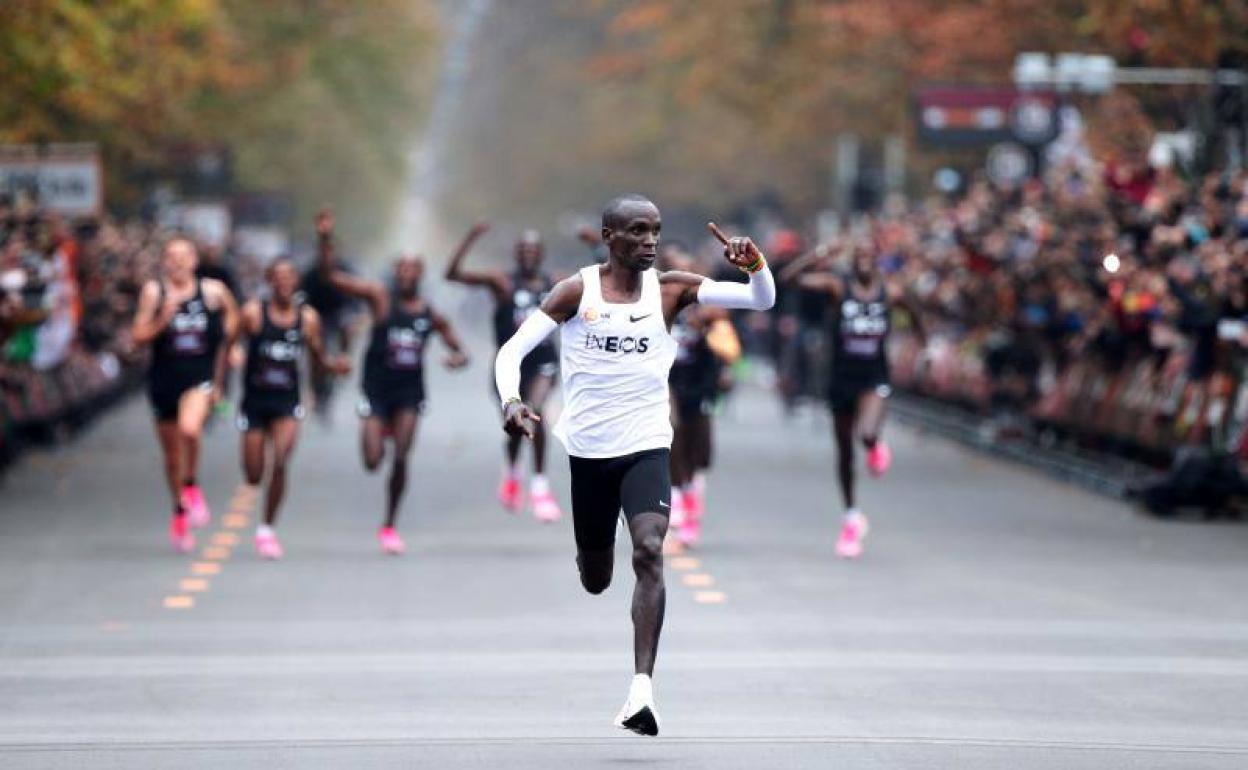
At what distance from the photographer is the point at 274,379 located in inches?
723

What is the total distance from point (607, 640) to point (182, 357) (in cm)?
579

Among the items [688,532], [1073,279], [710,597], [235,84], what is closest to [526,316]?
[688,532]

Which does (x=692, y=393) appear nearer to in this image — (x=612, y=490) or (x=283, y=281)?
(x=283, y=281)

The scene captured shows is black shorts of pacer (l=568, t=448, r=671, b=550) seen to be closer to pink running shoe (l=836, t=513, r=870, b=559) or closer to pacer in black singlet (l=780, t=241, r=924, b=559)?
pink running shoe (l=836, t=513, r=870, b=559)

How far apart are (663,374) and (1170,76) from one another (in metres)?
22.9

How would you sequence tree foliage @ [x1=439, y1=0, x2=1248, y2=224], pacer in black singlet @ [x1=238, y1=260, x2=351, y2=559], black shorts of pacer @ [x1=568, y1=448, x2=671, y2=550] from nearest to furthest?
black shorts of pacer @ [x1=568, y1=448, x2=671, y2=550]
pacer in black singlet @ [x1=238, y1=260, x2=351, y2=559]
tree foliage @ [x1=439, y1=0, x2=1248, y2=224]

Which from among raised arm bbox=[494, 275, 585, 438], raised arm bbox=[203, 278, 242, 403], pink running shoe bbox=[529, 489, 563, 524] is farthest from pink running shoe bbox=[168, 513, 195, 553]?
raised arm bbox=[494, 275, 585, 438]

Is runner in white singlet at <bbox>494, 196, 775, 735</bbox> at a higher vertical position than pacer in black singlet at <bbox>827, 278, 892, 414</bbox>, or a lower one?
higher

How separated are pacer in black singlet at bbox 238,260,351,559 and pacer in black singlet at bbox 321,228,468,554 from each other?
0.50 meters

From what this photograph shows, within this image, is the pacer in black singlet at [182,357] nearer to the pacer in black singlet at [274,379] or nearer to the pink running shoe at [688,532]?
the pacer in black singlet at [274,379]

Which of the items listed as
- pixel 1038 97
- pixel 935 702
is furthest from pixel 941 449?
pixel 935 702

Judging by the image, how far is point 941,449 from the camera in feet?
105

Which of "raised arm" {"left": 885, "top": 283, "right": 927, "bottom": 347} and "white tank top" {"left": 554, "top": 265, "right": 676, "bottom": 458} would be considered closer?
"white tank top" {"left": 554, "top": 265, "right": 676, "bottom": 458}

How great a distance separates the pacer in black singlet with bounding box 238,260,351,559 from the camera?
60.3 feet
